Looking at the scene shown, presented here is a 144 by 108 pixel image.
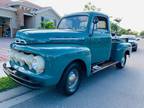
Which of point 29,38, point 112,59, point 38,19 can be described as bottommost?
Result: point 112,59

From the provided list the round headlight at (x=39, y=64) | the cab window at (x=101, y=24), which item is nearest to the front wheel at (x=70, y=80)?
the round headlight at (x=39, y=64)

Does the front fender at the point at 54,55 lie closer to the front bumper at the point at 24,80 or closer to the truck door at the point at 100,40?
the front bumper at the point at 24,80

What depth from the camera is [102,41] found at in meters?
6.08

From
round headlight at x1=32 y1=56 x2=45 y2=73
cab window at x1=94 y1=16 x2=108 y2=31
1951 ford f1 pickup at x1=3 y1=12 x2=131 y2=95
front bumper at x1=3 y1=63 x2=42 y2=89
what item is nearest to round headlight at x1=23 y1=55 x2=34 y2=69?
1951 ford f1 pickup at x1=3 y1=12 x2=131 y2=95

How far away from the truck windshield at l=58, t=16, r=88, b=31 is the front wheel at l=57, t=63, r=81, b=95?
1.29 m

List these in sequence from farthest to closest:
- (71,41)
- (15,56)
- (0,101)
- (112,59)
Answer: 1. (112,59)
2. (71,41)
3. (15,56)
4. (0,101)

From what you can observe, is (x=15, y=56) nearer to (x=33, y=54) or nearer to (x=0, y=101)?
(x=33, y=54)

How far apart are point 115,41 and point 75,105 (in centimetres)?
425

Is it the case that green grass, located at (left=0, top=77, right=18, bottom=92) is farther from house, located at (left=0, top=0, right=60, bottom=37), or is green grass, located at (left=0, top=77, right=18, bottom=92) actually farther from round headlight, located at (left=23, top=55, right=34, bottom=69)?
house, located at (left=0, top=0, right=60, bottom=37)

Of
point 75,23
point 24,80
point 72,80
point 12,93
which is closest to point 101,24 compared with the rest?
point 75,23

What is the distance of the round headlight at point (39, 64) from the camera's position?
390 centimetres

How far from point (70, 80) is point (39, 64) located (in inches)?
42.3

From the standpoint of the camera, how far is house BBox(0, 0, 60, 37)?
2361 centimetres

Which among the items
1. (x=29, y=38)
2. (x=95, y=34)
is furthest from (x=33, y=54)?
(x=95, y=34)
